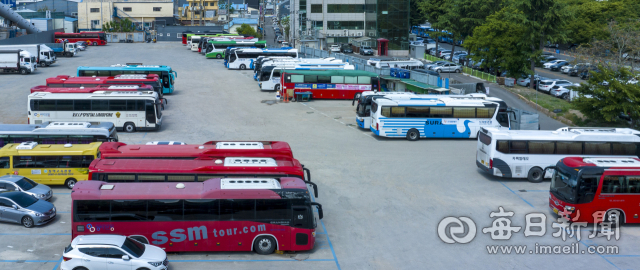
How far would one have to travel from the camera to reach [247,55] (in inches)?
2516

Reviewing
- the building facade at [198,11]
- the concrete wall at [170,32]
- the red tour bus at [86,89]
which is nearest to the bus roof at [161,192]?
the red tour bus at [86,89]

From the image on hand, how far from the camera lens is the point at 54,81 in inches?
1535

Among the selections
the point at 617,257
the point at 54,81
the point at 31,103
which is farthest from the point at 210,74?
the point at 617,257

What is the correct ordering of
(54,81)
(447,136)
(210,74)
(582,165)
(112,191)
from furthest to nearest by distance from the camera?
(210,74) → (54,81) → (447,136) → (582,165) → (112,191)

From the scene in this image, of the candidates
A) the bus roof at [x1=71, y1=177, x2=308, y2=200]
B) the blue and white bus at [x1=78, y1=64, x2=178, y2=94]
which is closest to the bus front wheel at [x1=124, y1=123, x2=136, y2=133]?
the blue and white bus at [x1=78, y1=64, x2=178, y2=94]

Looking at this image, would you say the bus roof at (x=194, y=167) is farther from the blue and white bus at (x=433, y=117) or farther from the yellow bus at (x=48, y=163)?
the blue and white bus at (x=433, y=117)

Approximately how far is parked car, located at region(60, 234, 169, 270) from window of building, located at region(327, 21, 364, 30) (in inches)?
3033

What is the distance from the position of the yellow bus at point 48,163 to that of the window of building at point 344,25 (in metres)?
69.3

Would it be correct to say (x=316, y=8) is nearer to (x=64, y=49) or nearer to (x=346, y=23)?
(x=346, y=23)

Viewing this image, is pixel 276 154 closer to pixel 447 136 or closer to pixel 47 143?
pixel 47 143

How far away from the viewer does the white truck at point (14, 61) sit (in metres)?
55.3

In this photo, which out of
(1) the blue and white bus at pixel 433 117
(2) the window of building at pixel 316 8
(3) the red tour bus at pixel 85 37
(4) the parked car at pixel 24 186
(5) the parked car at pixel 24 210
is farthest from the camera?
(3) the red tour bus at pixel 85 37

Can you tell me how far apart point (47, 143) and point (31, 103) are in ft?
29.8

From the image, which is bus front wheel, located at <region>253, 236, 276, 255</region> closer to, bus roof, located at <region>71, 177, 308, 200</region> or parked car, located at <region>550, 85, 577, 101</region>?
bus roof, located at <region>71, 177, 308, 200</region>
